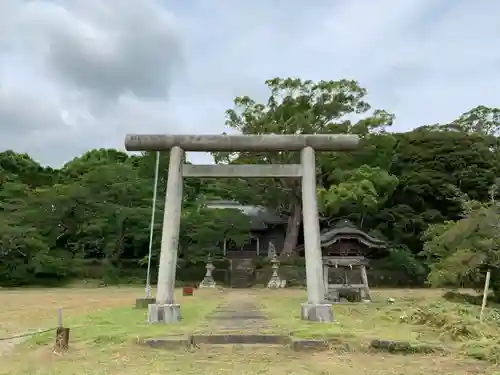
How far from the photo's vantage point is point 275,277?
32.8 meters

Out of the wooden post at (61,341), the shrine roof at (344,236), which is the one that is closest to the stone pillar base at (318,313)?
the wooden post at (61,341)

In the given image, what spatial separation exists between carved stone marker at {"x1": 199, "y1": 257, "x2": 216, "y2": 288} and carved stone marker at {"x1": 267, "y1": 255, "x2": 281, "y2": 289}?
3.67m

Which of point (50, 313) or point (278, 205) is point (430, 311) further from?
point (278, 205)

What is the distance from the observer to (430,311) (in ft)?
36.4

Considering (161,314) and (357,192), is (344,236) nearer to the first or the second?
(161,314)

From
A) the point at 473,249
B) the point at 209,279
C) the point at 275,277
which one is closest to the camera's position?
the point at 473,249

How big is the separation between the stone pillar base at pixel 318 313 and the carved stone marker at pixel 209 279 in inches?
863

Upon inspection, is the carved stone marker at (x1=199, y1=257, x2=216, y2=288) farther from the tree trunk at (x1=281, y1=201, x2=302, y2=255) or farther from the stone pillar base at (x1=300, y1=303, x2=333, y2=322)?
the stone pillar base at (x1=300, y1=303, x2=333, y2=322)

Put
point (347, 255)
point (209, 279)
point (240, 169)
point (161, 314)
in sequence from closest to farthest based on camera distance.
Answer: point (161, 314), point (240, 169), point (347, 255), point (209, 279)

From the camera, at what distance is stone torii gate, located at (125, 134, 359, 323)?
447 inches

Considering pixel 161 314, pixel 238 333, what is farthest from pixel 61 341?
pixel 161 314

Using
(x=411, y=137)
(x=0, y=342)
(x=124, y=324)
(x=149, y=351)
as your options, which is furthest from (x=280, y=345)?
(x=411, y=137)

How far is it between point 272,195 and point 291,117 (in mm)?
5714

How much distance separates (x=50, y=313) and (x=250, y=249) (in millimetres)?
26334
